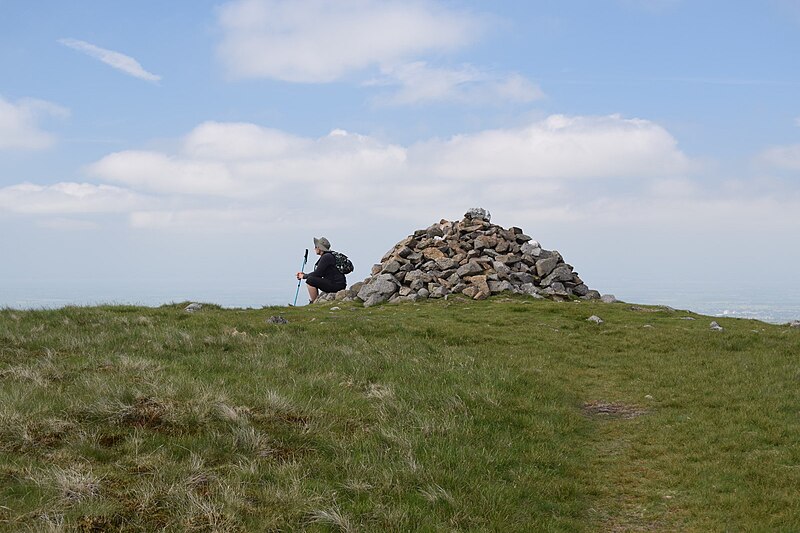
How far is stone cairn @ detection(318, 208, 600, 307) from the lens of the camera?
3183 centimetres

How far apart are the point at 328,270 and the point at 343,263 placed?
1049mm

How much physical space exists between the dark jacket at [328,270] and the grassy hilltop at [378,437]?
50.9 ft

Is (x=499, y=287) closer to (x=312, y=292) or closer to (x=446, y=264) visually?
(x=446, y=264)

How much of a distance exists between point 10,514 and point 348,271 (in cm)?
2826

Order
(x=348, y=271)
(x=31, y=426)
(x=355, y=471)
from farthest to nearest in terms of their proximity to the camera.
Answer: (x=348, y=271) → (x=31, y=426) → (x=355, y=471)

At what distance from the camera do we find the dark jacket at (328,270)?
3297cm

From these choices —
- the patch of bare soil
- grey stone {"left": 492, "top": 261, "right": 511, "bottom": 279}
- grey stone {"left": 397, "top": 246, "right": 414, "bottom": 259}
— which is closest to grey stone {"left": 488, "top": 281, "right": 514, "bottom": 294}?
grey stone {"left": 492, "top": 261, "right": 511, "bottom": 279}

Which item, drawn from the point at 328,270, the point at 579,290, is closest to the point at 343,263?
the point at 328,270

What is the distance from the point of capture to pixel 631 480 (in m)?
8.71

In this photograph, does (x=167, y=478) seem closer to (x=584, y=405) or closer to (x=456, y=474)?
(x=456, y=474)

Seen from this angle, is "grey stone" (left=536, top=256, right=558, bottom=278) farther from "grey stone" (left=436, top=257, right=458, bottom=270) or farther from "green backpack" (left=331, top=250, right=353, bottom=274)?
"green backpack" (left=331, top=250, right=353, bottom=274)

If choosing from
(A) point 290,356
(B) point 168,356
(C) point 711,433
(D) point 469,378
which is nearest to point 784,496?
(C) point 711,433

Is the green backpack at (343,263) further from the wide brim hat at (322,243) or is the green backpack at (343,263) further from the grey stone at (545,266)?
the grey stone at (545,266)

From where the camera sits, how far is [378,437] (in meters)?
8.88
